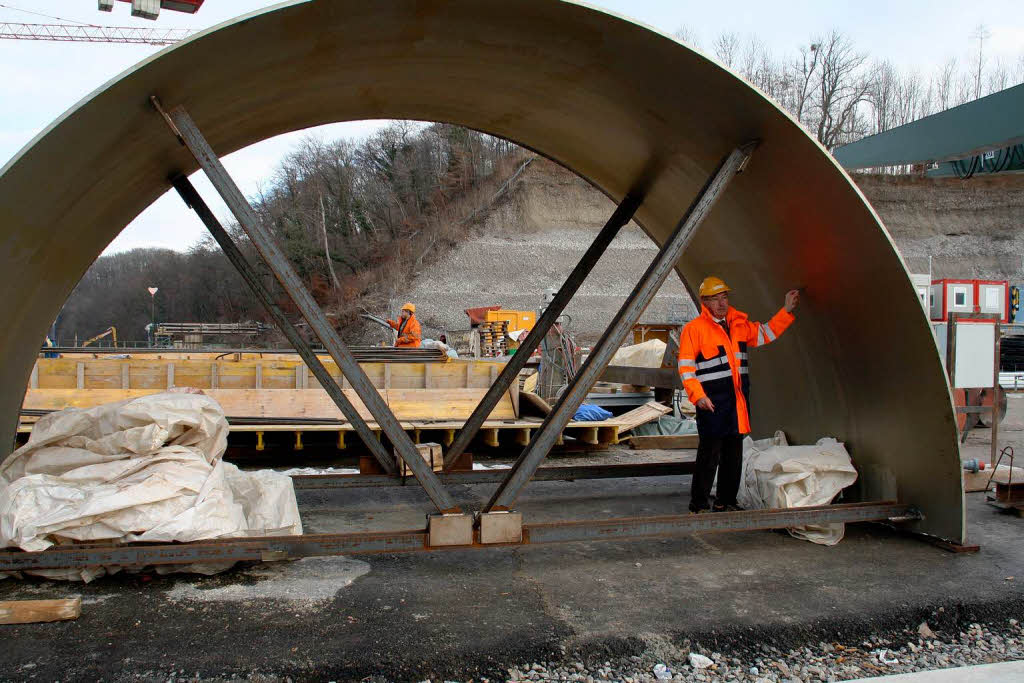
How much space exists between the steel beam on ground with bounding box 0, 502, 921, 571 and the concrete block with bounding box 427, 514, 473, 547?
0.04 m

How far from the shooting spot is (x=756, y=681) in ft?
10.4

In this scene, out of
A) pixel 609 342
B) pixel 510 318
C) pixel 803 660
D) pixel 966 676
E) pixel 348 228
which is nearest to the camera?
pixel 966 676

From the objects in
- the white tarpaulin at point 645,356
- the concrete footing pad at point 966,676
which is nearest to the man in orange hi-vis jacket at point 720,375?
the concrete footing pad at point 966,676

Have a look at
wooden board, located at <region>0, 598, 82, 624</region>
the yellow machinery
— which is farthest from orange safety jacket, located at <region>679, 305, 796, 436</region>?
the yellow machinery

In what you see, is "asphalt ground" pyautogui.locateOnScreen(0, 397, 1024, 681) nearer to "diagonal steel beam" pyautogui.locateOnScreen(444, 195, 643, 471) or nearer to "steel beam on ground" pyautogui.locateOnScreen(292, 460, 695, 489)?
"steel beam on ground" pyautogui.locateOnScreen(292, 460, 695, 489)

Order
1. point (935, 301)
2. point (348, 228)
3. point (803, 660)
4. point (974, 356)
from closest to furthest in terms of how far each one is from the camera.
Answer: point (803, 660), point (974, 356), point (935, 301), point (348, 228)

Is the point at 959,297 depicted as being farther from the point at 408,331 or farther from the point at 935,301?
the point at 408,331

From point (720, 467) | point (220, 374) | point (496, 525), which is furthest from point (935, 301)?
point (496, 525)

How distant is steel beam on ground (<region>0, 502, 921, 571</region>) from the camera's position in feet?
12.5

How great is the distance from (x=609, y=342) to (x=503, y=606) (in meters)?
1.64

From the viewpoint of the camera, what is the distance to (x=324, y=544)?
3.99 m

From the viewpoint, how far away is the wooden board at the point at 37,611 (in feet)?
11.8

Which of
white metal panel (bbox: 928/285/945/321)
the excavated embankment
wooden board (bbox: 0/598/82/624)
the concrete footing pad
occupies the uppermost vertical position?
A: the excavated embankment

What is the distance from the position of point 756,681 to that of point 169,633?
2837 millimetres
